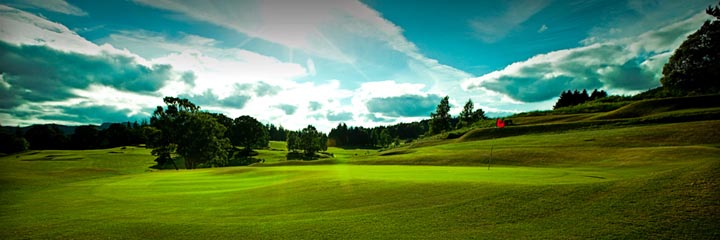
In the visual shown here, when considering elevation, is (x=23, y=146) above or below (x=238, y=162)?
above

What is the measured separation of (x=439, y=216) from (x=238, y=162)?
3066 inches

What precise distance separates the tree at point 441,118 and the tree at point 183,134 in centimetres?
6148

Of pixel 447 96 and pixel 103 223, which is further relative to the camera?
pixel 447 96

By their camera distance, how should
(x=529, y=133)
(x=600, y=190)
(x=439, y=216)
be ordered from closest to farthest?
(x=439, y=216)
(x=600, y=190)
(x=529, y=133)

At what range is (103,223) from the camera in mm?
9422

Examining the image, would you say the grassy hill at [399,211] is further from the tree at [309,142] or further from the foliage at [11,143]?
the foliage at [11,143]

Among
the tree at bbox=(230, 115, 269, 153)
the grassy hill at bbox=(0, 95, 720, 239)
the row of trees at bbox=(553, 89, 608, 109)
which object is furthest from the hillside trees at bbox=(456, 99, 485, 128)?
the grassy hill at bbox=(0, 95, 720, 239)

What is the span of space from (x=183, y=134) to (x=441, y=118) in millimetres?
67936

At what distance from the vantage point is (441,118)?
96.4 meters

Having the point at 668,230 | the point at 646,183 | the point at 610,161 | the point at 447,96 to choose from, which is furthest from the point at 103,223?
the point at 447,96

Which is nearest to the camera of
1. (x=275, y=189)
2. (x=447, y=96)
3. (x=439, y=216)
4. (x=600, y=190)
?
(x=439, y=216)

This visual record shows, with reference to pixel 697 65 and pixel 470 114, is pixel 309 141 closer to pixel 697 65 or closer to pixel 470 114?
pixel 470 114

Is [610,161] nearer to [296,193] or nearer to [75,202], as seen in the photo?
[296,193]

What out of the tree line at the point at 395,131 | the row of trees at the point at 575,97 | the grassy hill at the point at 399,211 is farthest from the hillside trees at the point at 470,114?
the grassy hill at the point at 399,211
